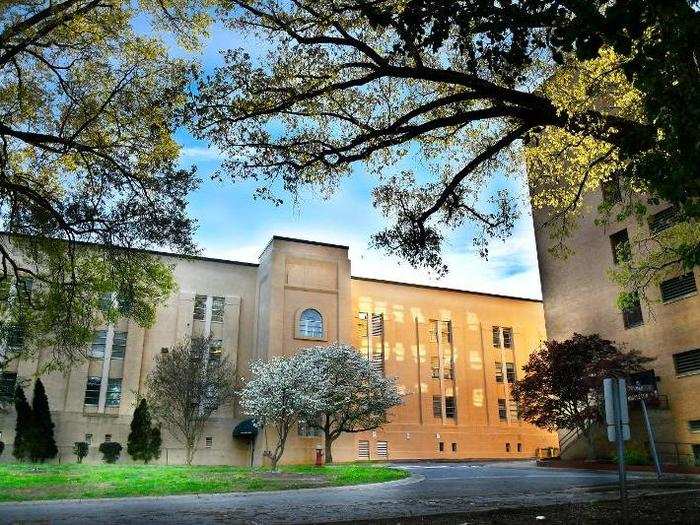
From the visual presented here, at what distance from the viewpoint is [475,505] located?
36.4 ft

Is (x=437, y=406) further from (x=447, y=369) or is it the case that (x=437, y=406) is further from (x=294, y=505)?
(x=294, y=505)

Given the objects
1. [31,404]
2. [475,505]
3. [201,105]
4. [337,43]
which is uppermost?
[337,43]

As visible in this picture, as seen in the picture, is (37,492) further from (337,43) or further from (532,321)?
(532,321)

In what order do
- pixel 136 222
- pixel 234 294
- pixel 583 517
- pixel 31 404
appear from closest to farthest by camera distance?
pixel 583 517 → pixel 136 222 → pixel 31 404 → pixel 234 294

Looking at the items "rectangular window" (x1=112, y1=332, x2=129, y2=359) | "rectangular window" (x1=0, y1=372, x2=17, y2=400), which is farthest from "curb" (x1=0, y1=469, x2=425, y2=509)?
"rectangular window" (x1=112, y1=332, x2=129, y2=359)

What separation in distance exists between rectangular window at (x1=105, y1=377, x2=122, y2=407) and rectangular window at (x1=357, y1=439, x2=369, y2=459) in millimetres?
16639

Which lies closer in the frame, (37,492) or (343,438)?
(37,492)

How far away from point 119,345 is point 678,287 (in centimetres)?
3326

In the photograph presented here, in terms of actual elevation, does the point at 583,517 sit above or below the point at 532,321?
below

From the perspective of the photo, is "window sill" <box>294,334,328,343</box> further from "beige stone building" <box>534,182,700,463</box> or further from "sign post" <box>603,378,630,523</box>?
"sign post" <box>603,378,630,523</box>

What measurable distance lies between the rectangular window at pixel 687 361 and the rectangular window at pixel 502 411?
73.7 ft

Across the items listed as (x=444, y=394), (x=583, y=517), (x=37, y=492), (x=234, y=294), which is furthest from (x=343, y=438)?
(x=583, y=517)

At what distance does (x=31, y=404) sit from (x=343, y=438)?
64.4 ft

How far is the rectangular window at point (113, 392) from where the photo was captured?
123 ft
